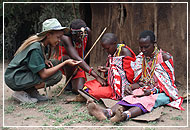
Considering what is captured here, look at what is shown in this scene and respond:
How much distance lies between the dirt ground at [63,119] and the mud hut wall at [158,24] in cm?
104

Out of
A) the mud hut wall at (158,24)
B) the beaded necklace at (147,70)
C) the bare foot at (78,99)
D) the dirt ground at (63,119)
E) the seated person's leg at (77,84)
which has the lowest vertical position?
the dirt ground at (63,119)

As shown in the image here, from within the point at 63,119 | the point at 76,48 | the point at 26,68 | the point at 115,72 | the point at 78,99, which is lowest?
the point at 63,119

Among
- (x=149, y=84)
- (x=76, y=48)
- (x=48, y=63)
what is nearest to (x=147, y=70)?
(x=149, y=84)

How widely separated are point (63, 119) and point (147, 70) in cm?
144

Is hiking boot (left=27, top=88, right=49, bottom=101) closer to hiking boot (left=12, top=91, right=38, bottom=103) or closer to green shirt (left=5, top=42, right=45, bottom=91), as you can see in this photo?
hiking boot (left=12, top=91, right=38, bottom=103)

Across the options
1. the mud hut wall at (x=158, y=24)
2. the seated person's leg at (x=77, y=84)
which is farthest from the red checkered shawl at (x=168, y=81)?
the seated person's leg at (x=77, y=84)

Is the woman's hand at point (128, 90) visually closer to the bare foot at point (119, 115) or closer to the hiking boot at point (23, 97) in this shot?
the bare foot at point (119, 115)

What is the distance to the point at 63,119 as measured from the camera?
3402 millimetres

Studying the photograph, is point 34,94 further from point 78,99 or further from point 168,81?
point 168,81

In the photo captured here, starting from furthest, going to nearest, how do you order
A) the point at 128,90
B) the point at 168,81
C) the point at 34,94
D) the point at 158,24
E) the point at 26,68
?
the point at 158,24 < the point at 34,94 < the point at 26,68 < the point at 128,90 < the point at 168,81

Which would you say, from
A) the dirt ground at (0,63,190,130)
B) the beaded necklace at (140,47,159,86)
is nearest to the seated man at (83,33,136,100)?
the beaded necklace at (140,47,159,86)

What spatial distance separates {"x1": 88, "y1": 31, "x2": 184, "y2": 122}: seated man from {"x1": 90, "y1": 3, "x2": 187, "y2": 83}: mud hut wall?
96 cm

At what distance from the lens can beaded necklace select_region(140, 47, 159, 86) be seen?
3.79 m

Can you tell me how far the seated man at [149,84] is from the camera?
3.45 meters
